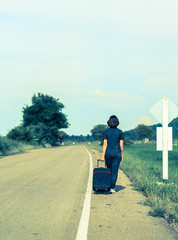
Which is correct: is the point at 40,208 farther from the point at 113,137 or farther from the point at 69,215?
the point at 113,137

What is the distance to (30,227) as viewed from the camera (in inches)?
220

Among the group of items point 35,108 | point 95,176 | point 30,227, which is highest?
point 35,108

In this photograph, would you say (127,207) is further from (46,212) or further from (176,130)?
(176,130)

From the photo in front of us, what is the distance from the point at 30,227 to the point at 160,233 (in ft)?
7.17

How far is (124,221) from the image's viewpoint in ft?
19.8

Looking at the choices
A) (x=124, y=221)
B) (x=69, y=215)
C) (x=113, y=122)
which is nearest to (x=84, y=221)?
(x=69, y=215)

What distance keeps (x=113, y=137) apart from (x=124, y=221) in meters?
3.26

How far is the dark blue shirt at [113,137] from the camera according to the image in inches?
353

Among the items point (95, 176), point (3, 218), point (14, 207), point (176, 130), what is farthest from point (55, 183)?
point (176, 130)

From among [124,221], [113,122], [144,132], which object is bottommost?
[124,221]

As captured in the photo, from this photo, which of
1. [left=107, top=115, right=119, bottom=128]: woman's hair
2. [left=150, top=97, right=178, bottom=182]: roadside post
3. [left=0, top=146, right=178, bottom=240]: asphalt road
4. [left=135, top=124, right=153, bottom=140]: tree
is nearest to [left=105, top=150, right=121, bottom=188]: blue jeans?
[left=0, top=146, right=178, bottom=240]: asphalt road

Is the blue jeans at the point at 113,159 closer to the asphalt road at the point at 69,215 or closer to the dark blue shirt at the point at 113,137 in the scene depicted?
the dark blue shirt at the point at 113,137

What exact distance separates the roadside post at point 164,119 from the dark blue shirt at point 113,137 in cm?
183

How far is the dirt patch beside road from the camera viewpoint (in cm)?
516
